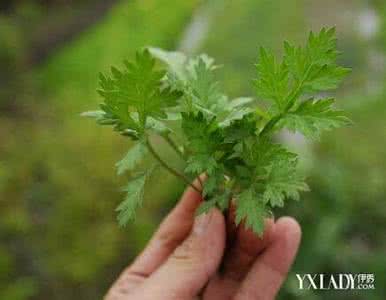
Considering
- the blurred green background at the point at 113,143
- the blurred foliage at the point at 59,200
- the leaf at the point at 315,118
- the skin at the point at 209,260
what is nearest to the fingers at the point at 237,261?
the skin at the point at 209,260

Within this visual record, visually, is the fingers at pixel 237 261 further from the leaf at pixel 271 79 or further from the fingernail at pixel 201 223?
the leaf at pixel 271 79

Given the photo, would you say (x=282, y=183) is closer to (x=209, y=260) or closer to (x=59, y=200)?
(x=209, y=260)

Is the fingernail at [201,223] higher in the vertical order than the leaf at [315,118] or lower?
lower

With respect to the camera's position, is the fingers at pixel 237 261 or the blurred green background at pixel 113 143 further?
Answer: the blurred green background at pixel 113 143

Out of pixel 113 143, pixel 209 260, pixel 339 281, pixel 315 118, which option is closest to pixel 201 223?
pixel 209 260

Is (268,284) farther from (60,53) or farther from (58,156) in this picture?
(60,53)

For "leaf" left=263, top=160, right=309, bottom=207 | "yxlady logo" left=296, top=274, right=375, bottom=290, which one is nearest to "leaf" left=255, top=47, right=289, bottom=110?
"leaf" left=263, top=160, right=309, bottom=207

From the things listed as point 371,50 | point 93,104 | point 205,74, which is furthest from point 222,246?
point 371,50

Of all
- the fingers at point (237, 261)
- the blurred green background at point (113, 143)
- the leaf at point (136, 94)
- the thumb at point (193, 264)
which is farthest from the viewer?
the blurred green background at point (113, 143)
